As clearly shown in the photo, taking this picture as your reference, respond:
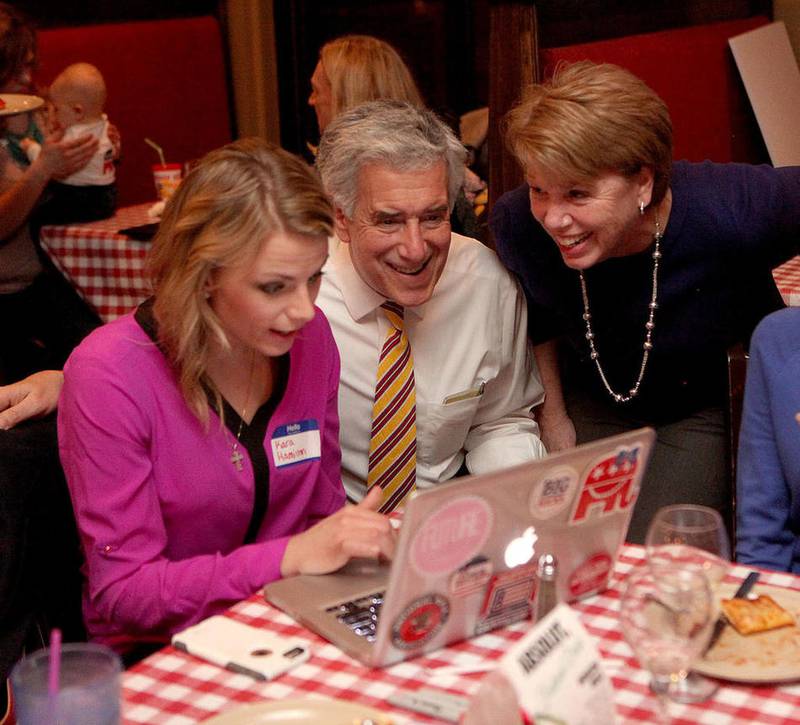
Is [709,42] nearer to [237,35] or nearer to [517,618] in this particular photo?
[237,35]

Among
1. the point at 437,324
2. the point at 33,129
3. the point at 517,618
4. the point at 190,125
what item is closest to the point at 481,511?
the point at 517,618

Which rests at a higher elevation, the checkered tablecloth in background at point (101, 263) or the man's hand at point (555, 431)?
the checkered tablecloth in background at point (101, 263)

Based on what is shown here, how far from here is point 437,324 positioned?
253cm

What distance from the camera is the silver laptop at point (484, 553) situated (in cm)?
136

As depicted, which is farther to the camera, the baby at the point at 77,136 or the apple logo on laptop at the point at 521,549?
the baby at the point at 77,136

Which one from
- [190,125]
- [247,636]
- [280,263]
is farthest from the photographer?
[190,125]

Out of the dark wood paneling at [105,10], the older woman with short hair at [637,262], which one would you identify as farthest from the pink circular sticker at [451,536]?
the dark wood paneling at [105,10]

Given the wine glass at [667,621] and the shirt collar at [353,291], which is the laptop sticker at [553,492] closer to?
the wine glass at [667,621]

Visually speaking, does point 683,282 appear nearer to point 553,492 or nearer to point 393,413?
point 393,413

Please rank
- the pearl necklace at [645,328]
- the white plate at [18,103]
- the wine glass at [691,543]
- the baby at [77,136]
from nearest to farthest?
the wine glass at [691,543] → the pearl necklace at [645,328] → the white plate at [18,103] → the baby at [77,136]

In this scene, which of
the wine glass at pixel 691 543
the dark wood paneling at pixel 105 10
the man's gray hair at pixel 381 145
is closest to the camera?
the wine glass at pixel 691 543

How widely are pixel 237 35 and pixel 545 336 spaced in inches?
153

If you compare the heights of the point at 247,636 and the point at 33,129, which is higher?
the point at 33,129

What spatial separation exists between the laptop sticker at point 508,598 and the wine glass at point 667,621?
7.1 inches
